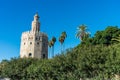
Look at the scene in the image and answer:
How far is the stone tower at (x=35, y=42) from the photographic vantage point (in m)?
84.1

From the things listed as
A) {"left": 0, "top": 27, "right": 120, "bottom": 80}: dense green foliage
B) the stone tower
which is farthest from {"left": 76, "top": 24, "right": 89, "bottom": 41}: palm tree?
{"left": 0, "top": 27, "right": 120, "bottom": 80}: dense green foliage

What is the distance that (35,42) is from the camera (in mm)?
85188

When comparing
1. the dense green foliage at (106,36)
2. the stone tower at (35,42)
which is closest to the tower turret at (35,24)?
the stone tower at (35,42)

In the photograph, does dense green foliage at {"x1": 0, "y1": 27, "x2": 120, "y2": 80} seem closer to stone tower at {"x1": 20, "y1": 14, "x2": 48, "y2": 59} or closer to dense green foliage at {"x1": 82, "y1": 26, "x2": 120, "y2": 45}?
dense green foliage at {"x1": 82, "y1": 26, "x2": 120, "y2": 45}

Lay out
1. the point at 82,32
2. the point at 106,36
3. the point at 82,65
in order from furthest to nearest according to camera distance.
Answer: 1. the point at 82,32
2. the point at 106,36
3. the point at 82,65

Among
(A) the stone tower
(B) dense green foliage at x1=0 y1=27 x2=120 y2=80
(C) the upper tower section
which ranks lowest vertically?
(B) dense green foliage at x1=0 y1=27 x2=120 y2=80

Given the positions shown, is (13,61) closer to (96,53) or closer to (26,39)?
(96,53)

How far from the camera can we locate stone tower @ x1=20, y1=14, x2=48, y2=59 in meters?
84.1

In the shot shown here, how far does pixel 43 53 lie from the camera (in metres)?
85.2

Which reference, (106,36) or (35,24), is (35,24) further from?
(106,36)

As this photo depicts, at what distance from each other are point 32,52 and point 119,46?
1915 inches

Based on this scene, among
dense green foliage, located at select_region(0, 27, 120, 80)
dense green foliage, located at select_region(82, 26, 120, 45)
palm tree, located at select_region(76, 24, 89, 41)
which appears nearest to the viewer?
dense green foliage, located at select_region(0, 27, 120, 80)

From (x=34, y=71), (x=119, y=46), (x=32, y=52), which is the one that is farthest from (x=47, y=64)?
Answer: (x=32, y=52)

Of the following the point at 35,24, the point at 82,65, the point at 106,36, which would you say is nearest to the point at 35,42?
the point at 35,24
